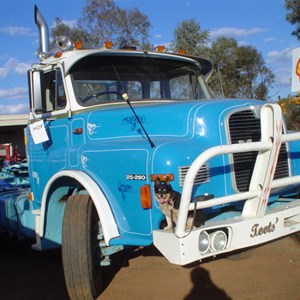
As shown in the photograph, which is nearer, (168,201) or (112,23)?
(168,201)

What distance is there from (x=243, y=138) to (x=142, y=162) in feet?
3.24

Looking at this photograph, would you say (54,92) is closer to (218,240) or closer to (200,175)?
(200,175)

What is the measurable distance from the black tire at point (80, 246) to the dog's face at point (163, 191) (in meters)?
0.99

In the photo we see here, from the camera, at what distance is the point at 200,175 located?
11.9 ft

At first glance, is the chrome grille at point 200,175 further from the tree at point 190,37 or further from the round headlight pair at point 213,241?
the tree at point 190,37

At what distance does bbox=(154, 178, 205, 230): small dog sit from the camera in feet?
11.0

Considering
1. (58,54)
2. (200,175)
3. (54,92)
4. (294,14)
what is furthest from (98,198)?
(294,14)

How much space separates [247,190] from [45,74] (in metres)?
2.60

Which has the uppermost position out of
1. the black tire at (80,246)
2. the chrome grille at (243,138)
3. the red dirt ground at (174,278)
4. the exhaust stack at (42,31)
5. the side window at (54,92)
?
the exhaust stack at (42,31)

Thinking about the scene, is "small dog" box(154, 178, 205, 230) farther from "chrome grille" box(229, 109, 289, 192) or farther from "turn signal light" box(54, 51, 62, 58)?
"turn signal light" box(54, 51, 62, 58)

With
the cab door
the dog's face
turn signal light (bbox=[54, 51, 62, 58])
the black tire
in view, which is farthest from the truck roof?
the dog's face

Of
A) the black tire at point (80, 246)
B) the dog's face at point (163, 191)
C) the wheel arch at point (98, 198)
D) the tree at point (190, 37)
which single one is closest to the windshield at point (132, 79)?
the wheel arch at point (98, 198)

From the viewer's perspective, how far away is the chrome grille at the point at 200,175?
11.5ft

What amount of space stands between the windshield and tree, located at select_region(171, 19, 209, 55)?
714 inches
